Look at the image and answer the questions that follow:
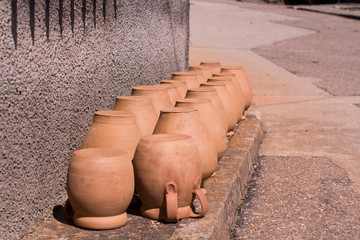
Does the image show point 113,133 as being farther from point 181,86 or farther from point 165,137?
point 181,86

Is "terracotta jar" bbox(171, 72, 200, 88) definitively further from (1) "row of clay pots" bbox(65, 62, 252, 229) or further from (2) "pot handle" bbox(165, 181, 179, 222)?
(2) "pot handle" bbox(165, 181, 179, 222)

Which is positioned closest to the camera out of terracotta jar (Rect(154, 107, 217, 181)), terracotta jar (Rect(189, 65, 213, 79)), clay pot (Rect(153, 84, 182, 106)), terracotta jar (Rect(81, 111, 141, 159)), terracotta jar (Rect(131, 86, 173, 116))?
terracotta jar (Rect(81, 111, 141, 159))

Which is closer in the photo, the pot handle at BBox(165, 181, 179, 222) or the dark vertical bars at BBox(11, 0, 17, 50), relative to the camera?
the dark vertical bars at BBox(11, 0, 17, 50)

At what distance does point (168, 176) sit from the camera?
235cm

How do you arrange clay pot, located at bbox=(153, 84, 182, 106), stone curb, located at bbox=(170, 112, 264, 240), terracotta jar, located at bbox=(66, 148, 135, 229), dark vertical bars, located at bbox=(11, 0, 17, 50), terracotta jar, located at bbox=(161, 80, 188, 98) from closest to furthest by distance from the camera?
dark vertical bars, located at bbox=(11, 0, 17, 50)
terracotta jar, located at bbox=(66, 148, 135, 229)
stone curb, located at bbox=(170, 112, 264, 240)
clay pot, located at bbox=(153, 84, 182, 106)
terracotta jar, located at bbox=(161, 80, 188, 98)

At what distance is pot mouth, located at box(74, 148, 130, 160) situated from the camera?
7.50 ft

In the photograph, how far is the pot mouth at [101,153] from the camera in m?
2.29

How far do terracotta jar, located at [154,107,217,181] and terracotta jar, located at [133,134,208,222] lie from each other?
7.8 inches

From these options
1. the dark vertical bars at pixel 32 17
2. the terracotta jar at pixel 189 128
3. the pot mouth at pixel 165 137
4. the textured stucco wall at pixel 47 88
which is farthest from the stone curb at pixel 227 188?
the dark vertical bars at pixel 32 17

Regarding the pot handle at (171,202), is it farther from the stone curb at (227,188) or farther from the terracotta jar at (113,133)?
the terracotta jar at (113,133)

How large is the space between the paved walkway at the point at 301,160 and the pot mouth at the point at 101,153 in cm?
84

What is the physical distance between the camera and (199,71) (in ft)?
15.0

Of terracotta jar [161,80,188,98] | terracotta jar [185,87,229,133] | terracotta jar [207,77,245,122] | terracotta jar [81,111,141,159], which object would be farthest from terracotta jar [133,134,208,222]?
terracotta jar [207,77,245,122]

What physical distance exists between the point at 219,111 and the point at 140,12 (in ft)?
3.18
